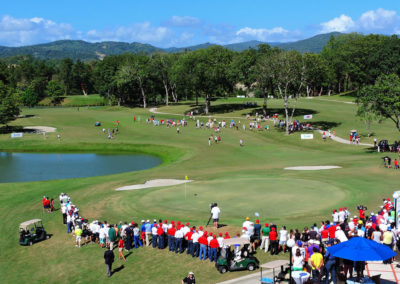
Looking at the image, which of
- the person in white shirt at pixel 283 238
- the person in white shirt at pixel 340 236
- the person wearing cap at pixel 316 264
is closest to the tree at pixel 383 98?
the person in white shirt at pixel 340 236

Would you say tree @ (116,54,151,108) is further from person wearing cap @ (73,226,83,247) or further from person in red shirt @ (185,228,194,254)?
person in red shirt @ (185,228,194,254)

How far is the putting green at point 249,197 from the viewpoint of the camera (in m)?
33.0

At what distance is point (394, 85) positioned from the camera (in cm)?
5906

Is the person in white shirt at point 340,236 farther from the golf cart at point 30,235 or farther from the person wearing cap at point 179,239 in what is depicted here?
the golf cart at point 30,235

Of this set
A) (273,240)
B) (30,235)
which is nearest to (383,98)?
(273,240)

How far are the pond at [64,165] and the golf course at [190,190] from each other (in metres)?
3.81

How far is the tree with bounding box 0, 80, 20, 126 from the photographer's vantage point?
95500 mm

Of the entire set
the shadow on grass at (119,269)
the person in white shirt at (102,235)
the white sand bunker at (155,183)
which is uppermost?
the person in white shirt at (102,235)

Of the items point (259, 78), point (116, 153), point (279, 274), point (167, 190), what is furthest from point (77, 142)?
point (279, 274)

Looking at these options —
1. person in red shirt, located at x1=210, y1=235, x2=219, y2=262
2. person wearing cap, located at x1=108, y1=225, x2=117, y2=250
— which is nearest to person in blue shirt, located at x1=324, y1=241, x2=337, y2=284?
person in red shirt, located at x1=210, y1=235, x2=219, y2=262

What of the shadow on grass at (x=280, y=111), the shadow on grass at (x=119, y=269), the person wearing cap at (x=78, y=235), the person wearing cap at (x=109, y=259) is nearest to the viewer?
the person wearing cap at (x=109, y=259)

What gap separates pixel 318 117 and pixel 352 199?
66932 millimetres

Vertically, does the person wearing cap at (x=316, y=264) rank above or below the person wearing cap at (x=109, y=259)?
above

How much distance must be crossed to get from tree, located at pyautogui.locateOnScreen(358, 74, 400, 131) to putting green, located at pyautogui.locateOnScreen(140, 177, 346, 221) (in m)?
22.0
